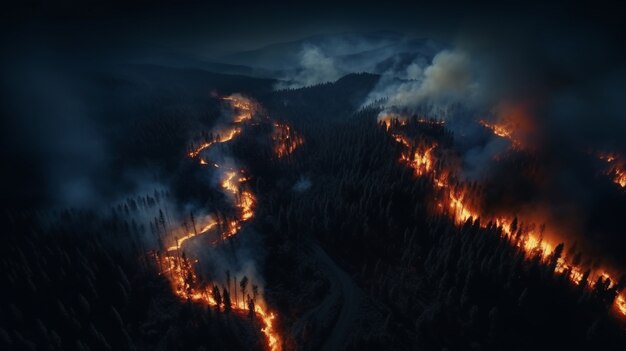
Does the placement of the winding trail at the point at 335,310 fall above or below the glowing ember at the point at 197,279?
below

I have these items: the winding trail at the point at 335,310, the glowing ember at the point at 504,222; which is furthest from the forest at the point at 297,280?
the glowing ember at the point at 504,222

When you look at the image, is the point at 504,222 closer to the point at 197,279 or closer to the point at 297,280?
the point at 297,280

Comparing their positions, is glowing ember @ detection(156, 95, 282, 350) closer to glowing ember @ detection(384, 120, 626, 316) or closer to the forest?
the forest

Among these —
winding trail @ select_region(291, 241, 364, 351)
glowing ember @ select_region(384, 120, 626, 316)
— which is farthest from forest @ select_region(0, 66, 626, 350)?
glowing ember @ select_region(384, 120, 626, 316)

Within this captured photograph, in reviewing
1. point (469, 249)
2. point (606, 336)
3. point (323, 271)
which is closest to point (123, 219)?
point (323, 271)

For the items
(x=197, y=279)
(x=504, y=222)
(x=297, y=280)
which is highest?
(x=197, y=279)

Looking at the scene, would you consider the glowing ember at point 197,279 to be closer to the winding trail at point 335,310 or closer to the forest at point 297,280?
the forest at point 297,280

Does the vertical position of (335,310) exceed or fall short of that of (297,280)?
it falls short

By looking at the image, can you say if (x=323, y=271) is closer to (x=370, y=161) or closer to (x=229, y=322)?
(x=229, y=322)

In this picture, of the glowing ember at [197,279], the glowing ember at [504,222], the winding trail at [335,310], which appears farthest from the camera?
the glowing ember at [504,222]

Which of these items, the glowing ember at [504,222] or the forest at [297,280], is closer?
the forest at [297,280]

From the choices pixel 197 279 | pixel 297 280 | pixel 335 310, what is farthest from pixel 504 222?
pixel 197 279
